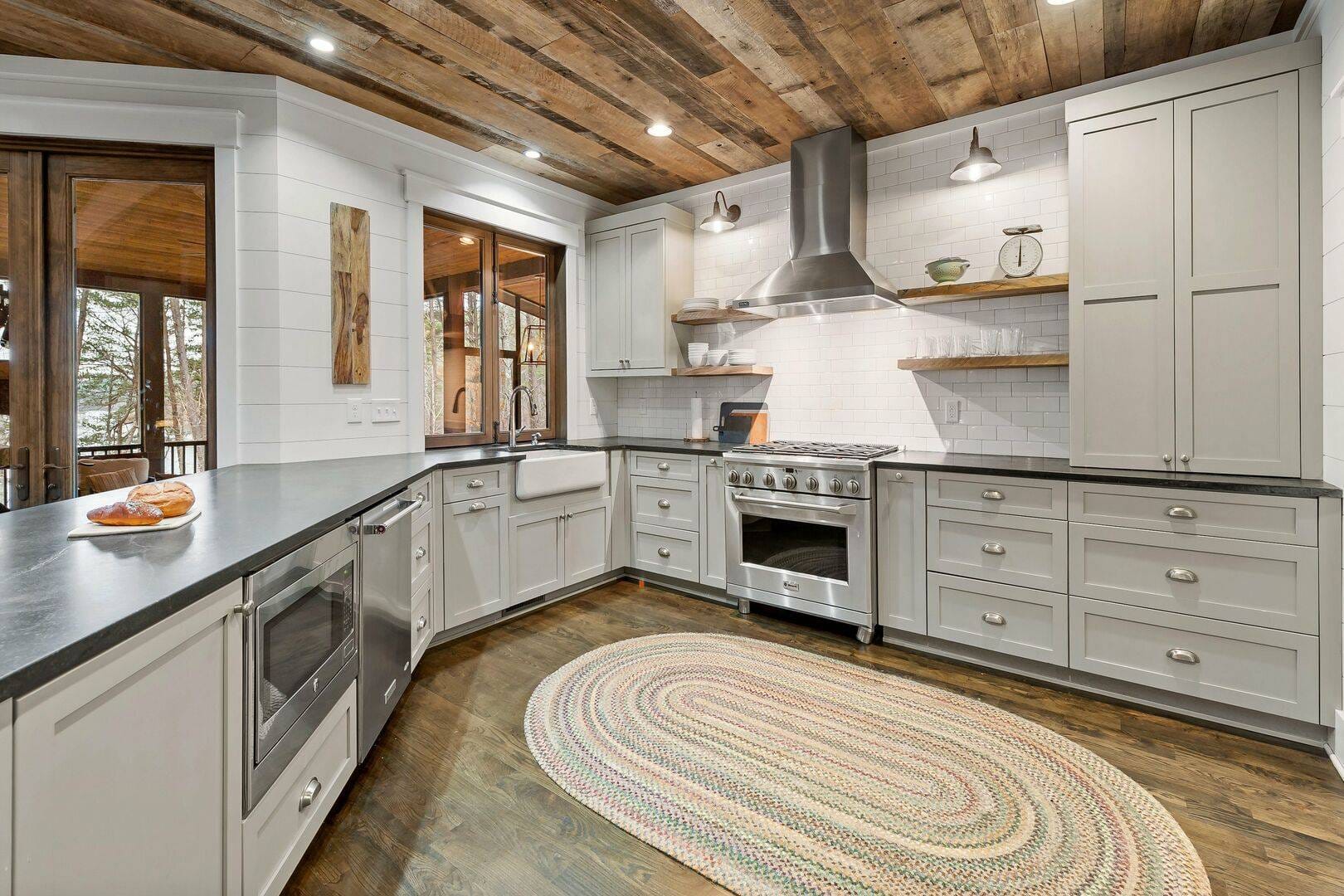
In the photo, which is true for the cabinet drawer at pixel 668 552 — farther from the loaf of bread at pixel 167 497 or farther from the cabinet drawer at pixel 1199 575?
the loaf of bread at pixel 167 497

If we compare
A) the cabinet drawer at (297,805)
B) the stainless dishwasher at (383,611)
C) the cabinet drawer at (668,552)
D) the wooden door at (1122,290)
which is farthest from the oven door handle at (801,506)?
the cabinet drawer at (297,805)

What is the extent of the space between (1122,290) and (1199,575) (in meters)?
1.18

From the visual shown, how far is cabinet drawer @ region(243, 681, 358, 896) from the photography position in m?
1.36

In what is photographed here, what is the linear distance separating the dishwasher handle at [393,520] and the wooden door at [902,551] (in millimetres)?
2142

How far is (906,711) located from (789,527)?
1181 millimetres

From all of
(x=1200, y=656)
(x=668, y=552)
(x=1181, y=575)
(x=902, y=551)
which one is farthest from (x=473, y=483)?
(x=1200, y=656)

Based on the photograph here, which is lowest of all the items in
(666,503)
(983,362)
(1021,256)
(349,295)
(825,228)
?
(666,503)

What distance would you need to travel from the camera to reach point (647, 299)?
439cm

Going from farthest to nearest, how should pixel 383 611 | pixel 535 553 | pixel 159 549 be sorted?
1. pixel 535 553
2. pixel 383 611
3. pixel 159 549

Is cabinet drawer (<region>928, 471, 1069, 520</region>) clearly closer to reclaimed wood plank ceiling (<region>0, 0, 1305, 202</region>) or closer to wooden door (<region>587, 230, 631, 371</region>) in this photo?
reclaimed wood plank ceiling (<region>0, 0, 1305, 202</region>)

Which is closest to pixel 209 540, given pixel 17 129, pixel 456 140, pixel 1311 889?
pixel 17 129

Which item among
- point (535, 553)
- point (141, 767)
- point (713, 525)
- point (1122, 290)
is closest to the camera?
point (141, 767)

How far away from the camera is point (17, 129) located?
2602mm

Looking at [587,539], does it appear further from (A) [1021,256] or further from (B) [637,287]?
(A) [1021,256]
